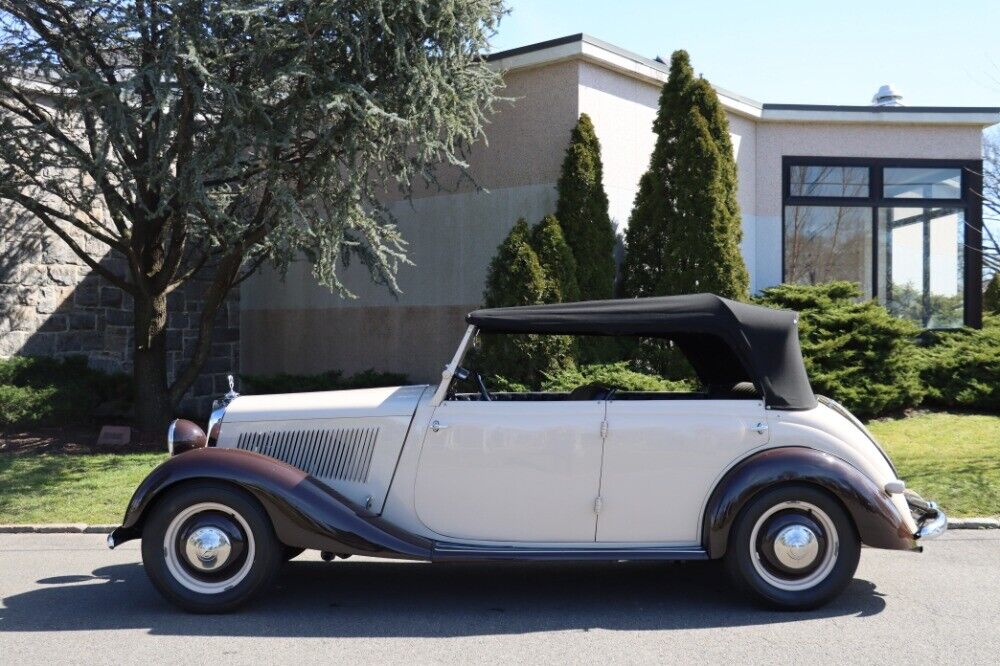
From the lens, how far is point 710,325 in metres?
5.37

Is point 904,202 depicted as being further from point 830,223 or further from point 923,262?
point 830,223

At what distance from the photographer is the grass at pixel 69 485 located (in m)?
7.84

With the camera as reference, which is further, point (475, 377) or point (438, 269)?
point (438, 269)

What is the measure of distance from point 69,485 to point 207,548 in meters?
4.54

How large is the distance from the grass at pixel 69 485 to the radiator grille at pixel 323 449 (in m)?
2.86

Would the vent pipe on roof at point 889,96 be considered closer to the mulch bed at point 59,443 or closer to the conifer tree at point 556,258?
the conifer tree at point 556,258

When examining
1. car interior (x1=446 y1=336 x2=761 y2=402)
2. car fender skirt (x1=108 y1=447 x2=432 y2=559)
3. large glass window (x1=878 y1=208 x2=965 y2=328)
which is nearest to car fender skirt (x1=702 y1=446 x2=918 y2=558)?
car interior (x1=446 y1=336 x2=761 y2=402)

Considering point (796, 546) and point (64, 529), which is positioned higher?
point (796, 546)

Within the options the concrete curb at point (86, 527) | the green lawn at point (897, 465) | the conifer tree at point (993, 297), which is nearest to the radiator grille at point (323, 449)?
the concrete curb at point (86, 527)

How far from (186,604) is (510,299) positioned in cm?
641

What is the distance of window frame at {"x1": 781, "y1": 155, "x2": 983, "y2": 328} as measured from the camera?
14.5m

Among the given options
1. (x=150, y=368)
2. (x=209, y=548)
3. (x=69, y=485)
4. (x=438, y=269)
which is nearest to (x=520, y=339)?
(x=438, y=269)

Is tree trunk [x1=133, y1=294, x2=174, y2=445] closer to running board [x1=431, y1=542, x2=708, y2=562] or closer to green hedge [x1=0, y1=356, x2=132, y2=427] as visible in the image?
green hedge [x1=0, y1=356, x2=132, y2=427]

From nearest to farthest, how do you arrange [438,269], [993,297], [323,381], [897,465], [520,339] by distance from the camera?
[897,465] → [520,339] → [438,269] → [323,381] → [993,297]
